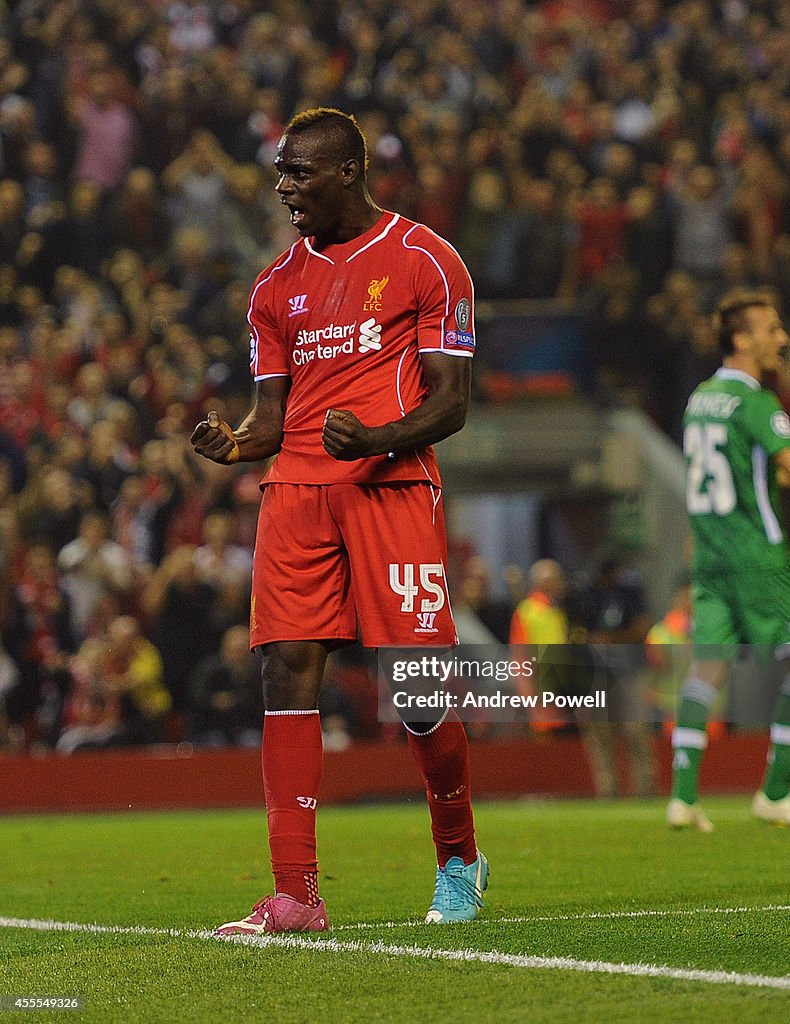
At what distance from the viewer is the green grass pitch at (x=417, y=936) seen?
3814mm

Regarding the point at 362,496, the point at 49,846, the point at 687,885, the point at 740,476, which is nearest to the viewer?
the point at 362,496

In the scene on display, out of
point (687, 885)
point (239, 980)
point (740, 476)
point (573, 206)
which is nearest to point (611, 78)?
point (573, 206)

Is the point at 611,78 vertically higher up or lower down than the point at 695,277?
higher up

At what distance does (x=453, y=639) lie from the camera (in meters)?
5.30

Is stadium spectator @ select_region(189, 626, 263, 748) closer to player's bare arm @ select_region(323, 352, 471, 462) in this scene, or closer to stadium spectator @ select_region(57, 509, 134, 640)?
stadium spectator @ select_region(57, 509, 134, 640)

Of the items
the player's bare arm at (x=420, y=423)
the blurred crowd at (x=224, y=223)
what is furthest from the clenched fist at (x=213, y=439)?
the blurred crowd at (x=224, y=223)

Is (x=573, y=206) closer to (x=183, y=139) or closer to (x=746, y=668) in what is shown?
(x=183, y=139)

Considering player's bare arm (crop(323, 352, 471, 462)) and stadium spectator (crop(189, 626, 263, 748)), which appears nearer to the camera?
player's bare arm (crop(323, 352, 471, 462))

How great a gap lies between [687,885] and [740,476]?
2.84 m

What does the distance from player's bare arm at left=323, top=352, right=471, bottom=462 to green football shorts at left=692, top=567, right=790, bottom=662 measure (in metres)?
3.60

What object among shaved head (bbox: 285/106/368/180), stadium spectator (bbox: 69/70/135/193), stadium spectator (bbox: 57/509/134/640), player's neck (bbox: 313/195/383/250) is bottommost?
stadium spectator (bbox: 57/509/134/640)

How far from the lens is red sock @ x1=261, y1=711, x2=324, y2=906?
199 inches
